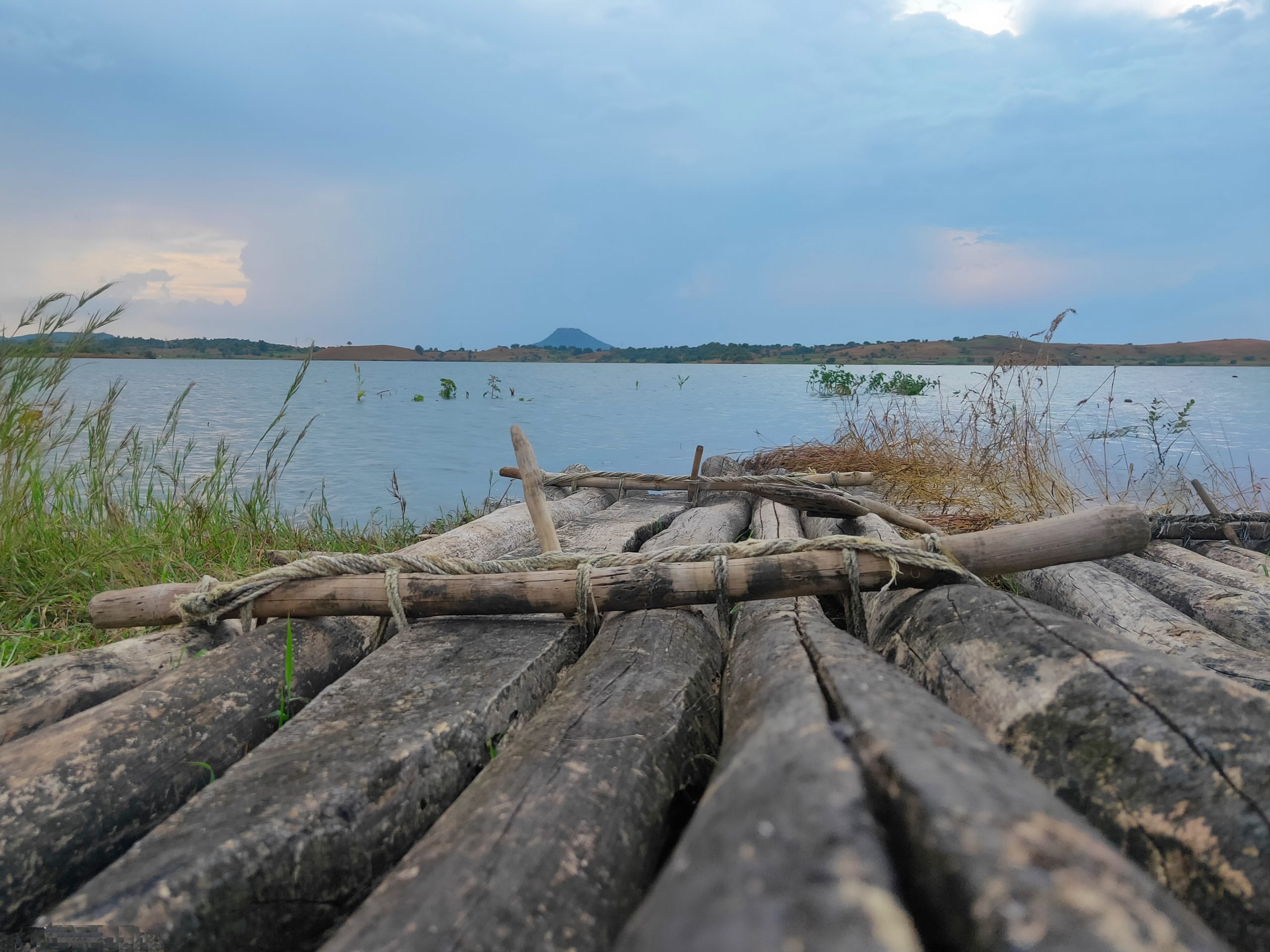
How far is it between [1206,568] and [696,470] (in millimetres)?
3970

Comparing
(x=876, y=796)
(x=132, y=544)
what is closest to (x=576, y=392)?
(x=132, y=544)

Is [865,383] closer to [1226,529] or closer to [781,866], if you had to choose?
[1226,529]

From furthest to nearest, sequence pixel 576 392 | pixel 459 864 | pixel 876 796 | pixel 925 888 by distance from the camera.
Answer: pixel 576 392 < pixel 459 864 < pixel 876 796 < pixel 925 888

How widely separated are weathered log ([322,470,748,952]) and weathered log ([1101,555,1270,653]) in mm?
2745

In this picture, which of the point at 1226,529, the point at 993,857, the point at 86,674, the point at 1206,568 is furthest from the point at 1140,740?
the point at 1226,529

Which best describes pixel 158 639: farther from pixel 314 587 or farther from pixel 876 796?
pixel 876 796

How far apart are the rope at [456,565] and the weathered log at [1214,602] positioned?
1823 millimetres

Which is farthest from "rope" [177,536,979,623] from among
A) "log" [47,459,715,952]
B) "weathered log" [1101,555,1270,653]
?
"weathered log" [1101,555,1270,653]

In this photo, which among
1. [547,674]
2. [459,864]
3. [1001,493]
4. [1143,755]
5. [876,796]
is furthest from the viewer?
[1001,493]

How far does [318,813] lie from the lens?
1.43m

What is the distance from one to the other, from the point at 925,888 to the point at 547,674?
1526 millimetres

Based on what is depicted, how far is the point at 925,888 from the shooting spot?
2.88ft

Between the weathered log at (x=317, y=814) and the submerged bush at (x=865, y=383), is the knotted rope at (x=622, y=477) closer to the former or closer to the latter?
the weathered log at (x=317, y=814)

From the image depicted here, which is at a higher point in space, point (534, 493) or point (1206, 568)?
point (534, 493)
